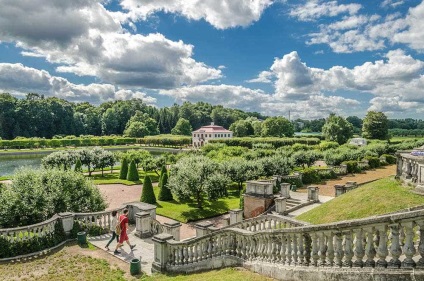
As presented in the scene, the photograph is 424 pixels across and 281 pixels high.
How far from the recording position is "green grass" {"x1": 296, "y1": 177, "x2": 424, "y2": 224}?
32.6 feet

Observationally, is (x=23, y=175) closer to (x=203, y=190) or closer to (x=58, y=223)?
(x=58, y=223)

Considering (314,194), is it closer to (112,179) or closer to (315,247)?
(315,247)

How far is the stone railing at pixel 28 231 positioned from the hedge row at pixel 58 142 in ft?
253

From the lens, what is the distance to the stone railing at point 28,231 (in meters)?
11.8

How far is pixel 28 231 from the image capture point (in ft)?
39.7

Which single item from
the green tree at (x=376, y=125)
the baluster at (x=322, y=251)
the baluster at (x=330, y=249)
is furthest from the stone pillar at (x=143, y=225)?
the green tree at (x=376, y=125)

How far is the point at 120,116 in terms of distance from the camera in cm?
13012

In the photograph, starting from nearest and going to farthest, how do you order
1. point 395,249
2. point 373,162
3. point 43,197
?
point 395,249
point 43,197
point 373,162

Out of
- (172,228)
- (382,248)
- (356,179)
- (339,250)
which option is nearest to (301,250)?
(339,250)

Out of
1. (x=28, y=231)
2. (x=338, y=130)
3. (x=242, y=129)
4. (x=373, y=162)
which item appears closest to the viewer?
(x=28, y=231)

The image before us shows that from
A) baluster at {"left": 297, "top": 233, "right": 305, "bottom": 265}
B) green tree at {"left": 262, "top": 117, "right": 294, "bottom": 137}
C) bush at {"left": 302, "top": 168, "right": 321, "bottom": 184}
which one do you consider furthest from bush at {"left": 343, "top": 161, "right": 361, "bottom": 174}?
green tree at {"left": 262, "top": 117, "right": 294, "bottom": 137}

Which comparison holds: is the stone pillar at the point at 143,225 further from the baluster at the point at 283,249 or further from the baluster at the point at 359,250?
the baluster at the point at 359,250

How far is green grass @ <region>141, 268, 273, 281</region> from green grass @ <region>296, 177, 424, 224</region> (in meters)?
4.58

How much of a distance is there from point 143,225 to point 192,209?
9.72 m
